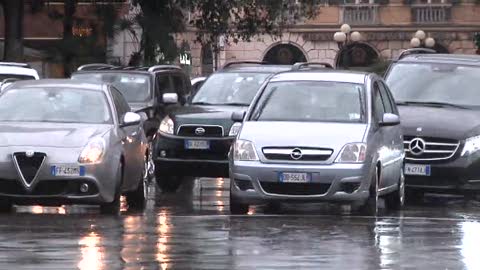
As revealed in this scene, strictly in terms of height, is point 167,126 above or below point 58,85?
below

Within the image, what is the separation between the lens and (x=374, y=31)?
68000mm

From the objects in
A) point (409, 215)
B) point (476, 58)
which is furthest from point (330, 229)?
point (476, 58)

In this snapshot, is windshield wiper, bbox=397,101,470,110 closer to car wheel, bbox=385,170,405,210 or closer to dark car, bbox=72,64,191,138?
car wheel, bbox=385,170,405,210

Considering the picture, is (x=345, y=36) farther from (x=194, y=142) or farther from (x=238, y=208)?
(x=238, y=208)

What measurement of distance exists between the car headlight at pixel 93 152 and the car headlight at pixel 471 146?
507cm

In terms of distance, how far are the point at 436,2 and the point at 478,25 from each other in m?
2.26

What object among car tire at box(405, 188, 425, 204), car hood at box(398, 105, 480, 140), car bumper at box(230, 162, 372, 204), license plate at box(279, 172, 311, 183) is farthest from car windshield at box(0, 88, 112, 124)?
car tire at box(405, 188, 425, 204)

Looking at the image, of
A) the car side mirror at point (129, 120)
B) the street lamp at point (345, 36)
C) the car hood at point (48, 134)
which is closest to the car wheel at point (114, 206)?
the car hood at point (48, 134)

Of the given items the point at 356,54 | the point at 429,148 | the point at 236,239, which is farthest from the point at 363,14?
the point at 236,239

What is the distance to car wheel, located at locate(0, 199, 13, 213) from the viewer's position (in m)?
15.2

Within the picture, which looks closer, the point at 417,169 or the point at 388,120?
the point at 388,120

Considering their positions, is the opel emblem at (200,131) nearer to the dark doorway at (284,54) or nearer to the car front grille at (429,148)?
the car front grille at (429,148)

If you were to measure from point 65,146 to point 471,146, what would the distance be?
18.4 feet

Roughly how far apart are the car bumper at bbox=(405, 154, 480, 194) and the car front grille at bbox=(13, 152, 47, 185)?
17.7 feet
